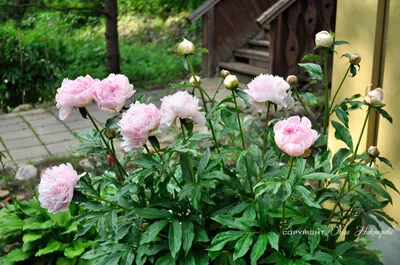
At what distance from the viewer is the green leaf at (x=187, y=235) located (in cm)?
144

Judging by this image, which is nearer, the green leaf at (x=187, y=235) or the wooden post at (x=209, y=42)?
the green leaf at (x=187, y=235)

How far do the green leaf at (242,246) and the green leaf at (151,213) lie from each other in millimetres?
232

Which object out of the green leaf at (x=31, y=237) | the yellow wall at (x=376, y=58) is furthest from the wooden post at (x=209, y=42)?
the green leaf at (x=31, y=237)

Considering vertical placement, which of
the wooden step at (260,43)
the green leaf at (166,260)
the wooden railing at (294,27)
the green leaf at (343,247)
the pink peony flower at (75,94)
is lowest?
the wooden step at (260,43)

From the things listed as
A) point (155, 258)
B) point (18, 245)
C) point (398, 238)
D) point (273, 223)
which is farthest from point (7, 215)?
point (398, 238)

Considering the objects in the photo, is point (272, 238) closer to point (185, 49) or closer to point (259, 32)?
point (185, 49)

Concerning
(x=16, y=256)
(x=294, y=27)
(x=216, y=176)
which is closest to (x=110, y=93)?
(x=216, y=176)

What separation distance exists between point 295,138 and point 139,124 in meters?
0.41

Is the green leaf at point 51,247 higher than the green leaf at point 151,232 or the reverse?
the reverse

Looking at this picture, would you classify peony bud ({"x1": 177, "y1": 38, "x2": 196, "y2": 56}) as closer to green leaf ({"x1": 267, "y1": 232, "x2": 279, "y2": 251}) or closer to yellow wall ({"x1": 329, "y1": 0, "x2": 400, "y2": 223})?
green leaf ({"x1": 267, "y1": 232, "x2": 279, "y2": 251})

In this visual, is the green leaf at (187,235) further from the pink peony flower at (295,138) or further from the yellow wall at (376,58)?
the yellow wall at (376,58)

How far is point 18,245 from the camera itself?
271 cm

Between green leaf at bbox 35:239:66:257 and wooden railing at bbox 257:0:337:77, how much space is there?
136 inches

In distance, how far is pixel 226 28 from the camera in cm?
679
